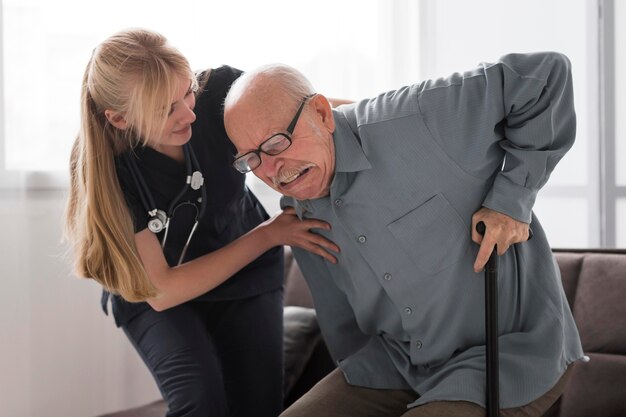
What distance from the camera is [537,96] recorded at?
158cm

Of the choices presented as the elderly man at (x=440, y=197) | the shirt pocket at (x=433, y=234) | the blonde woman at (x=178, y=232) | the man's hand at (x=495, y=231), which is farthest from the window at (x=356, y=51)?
the man's hand at (x=495, y=231)

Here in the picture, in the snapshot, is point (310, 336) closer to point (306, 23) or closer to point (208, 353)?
point (208, 353)

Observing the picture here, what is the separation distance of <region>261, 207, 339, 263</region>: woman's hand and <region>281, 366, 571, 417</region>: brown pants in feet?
1.05

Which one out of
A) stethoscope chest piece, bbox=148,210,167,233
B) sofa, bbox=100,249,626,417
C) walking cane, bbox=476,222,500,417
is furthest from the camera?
sofa, bbox=100,249,626,417

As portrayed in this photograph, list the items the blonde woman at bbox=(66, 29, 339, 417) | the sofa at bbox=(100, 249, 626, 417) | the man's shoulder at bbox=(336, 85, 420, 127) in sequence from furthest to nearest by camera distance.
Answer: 1. the sofa at bbox=(100, 249, 626, 417)
2. the blonde woman at bbox=(66, 29, 339, 417)
3. the man's shoulder at bbox=(336, 85, 420, 127)

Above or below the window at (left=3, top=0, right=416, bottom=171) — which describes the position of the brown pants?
below

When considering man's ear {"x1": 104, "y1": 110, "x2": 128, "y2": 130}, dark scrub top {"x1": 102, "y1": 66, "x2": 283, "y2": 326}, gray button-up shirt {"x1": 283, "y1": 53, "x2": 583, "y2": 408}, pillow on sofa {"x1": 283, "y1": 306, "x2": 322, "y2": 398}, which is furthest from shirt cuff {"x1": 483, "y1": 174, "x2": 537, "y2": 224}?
pillow on sofa {"x1": 283, "y1": 306, "x2": 322, "y2": 398}

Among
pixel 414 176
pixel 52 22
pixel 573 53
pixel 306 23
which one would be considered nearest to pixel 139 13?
pixel 52 22

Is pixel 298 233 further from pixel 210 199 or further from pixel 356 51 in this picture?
pixel 356 51

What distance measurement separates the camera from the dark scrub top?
6.34 feet

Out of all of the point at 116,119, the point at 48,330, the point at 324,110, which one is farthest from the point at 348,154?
the point at 48,330

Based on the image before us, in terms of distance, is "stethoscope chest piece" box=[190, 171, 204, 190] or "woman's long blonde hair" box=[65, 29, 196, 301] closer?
"woman's long blonde hair" box=[65, 29, 196, 301]

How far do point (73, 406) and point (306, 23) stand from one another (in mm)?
2072

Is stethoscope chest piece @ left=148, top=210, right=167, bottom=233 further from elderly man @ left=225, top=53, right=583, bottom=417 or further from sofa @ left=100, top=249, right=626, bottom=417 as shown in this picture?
sofa @ left=100, top=249, right=626, bottom=417
